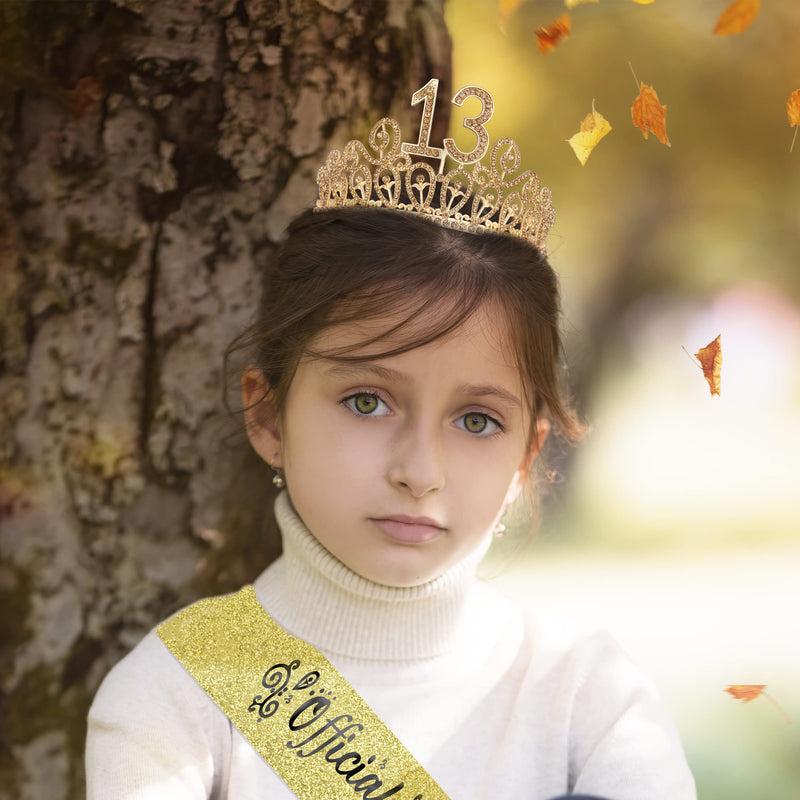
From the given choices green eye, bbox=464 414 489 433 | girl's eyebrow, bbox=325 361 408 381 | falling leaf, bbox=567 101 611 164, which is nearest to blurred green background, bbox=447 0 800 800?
falling leaf, bbox=567 101 611 164

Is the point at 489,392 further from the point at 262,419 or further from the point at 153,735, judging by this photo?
the point at 153,735

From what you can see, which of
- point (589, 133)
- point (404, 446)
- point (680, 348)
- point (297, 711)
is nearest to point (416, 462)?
point (404, 446)

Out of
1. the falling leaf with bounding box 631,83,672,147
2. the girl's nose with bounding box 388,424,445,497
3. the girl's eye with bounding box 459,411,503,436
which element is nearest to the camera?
the girl's nose with bounding box 388,424,445,497

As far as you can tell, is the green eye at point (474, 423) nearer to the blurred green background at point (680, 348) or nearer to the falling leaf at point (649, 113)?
the blurred green background at point (680, 348)

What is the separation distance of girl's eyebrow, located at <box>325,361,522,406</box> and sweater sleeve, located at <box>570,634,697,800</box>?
17.7 inches

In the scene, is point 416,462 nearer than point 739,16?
Yes

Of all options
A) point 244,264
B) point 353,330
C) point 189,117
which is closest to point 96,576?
point 244,264

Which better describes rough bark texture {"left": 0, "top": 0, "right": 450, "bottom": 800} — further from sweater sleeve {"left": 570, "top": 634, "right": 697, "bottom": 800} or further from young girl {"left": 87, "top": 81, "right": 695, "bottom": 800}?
sweater sleeve {"left": 570, "top": 634, "right": 697, "bottom": 800}

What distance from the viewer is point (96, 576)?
1.64 meters

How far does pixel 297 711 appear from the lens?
1.37 meters

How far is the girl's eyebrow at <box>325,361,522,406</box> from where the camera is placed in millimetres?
1234

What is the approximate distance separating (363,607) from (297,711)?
0.19 meters

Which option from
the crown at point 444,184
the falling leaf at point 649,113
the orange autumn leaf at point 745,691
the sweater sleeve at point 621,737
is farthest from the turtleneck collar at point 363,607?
the orange autumn leaf at point 745,691

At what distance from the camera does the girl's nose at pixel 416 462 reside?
1.20 meters
